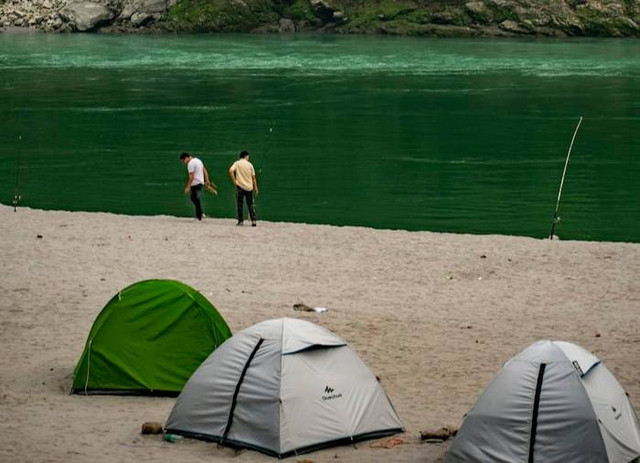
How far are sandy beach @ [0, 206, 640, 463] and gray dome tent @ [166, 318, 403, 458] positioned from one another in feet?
0.80

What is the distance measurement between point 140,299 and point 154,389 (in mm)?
1314

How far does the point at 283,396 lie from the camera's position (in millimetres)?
15742

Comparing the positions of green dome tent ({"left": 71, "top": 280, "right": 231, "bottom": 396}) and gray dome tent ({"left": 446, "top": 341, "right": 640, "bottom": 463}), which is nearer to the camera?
gray dome tent ({"left": 446, "top": 341, "right": 640, "bottom": 463})

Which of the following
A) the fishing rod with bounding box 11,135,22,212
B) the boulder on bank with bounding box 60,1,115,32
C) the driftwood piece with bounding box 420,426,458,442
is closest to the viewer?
the driftwood piece with bounding box 420,426,458,442

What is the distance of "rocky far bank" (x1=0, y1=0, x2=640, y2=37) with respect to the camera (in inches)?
4592

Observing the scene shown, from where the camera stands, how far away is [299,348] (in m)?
16.1

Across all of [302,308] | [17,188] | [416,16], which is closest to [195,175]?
[17,188]

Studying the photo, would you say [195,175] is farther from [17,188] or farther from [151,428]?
[151,428]

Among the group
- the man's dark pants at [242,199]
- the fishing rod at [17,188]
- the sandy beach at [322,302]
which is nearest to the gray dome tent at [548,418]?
the sandy beach at [322,302]

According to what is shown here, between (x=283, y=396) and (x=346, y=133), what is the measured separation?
4139 centimetres

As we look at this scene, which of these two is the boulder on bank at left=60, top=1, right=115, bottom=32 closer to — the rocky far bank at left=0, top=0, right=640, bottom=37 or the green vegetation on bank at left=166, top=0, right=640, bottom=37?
the rocky far bank at left=0, top=0, right=640, bottom=37

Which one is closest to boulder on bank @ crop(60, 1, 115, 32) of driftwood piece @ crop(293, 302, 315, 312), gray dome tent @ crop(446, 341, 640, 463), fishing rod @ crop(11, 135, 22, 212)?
fishing rod @ crop(11, 135, 22, 212)

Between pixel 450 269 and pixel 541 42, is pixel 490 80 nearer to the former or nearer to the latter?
pixel 541 42

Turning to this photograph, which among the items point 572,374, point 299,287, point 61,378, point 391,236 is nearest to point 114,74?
point 391,236
